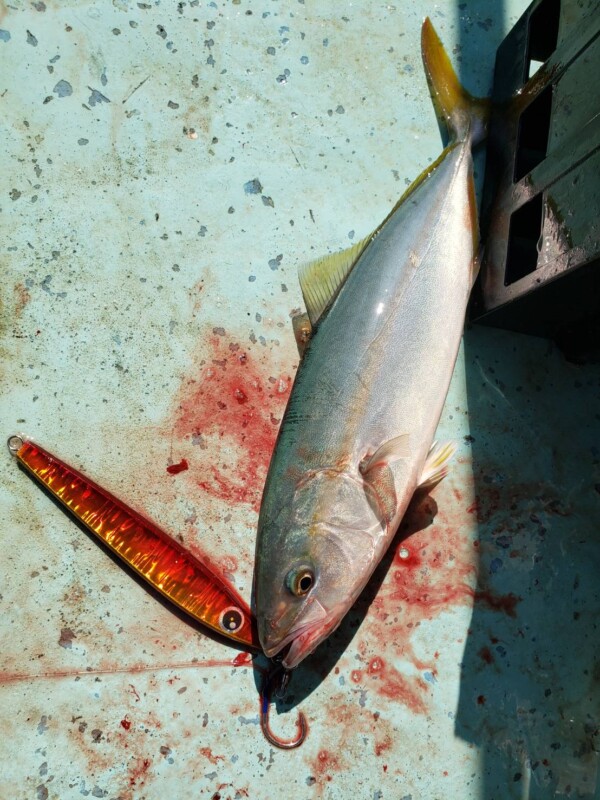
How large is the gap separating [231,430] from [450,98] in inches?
57.9

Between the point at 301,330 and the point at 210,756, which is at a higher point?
the point at 301,330

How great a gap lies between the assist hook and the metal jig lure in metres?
0.12

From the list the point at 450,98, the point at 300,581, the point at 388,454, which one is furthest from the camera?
the point at 450,98

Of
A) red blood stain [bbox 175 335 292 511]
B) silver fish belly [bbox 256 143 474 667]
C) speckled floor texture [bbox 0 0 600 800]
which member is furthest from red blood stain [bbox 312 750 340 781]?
red blood stain [bbox 175 335 292 511]

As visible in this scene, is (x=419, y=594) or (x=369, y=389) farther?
(x=419, y=594)

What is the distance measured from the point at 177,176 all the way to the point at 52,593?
1466mm

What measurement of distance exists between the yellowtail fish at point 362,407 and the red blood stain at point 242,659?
0.46 ft

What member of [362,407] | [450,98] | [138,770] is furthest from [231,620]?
[450,98]

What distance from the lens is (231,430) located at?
6.81ft

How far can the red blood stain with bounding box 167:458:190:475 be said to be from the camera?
203 cm

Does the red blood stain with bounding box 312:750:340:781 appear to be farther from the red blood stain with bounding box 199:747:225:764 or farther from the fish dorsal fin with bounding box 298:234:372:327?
the fish dorsal fin with bounding box 298:234:372:327

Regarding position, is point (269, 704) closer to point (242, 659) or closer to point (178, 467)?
point (242, 659)

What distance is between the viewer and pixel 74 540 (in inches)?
76.8

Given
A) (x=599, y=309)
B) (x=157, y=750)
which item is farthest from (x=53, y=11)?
(x=157, y=750)
